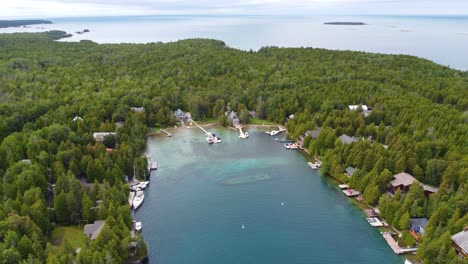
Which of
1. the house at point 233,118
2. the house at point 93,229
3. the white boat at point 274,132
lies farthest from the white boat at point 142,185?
the house at point 233,118

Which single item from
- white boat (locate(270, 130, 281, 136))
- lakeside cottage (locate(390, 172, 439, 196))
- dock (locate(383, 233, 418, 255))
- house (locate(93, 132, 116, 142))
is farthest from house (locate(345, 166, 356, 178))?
house (locate(93, 132, 116, 142))

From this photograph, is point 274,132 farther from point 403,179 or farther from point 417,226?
point 417,226

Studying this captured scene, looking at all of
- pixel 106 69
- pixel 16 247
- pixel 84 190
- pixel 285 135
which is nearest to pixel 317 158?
pixel 285 135

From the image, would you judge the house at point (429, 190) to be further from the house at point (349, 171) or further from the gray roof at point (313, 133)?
the gray roof at point (313, 133)

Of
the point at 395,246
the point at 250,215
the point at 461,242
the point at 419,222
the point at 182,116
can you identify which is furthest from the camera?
the point at 182,116

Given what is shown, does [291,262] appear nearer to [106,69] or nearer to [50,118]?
[50,118]

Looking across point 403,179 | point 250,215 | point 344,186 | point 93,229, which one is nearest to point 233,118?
point 344,186

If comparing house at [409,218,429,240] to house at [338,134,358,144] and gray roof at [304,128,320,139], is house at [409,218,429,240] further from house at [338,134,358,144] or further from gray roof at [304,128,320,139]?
gray roof at [304,128,320,139]
